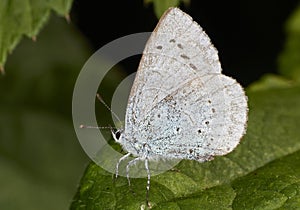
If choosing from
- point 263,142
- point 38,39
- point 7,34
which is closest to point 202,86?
point 263,142

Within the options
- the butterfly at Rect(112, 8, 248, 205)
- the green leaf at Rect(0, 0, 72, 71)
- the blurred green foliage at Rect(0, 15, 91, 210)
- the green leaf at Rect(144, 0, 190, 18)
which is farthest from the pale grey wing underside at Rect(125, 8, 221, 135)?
the blurred green foliage at Rect(0, 15, 91, 210)

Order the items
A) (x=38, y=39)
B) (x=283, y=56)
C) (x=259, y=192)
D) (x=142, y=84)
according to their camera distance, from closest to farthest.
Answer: (x=259, y=192), (x=142, y=84), (x=283, y=56), (x=38, y=39)

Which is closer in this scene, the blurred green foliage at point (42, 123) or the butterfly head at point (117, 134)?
the butterfly head at point (117, 134)

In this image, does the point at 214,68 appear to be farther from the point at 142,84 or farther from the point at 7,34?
the point at 7,34

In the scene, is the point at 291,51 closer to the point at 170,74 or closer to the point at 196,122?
the point at 196,122

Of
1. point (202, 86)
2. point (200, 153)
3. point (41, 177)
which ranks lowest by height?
point (41, 177)

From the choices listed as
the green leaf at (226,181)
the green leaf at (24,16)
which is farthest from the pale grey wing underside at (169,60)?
the green leaf at (24,16)

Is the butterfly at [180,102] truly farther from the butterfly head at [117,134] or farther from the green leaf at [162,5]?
the green leaf at [162,5]

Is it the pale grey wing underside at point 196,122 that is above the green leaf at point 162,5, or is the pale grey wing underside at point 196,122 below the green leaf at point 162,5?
below

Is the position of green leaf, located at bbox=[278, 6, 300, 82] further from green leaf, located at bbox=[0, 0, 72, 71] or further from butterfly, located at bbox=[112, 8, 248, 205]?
green leaf, located at bbox=[0, 0, 72, 71]
